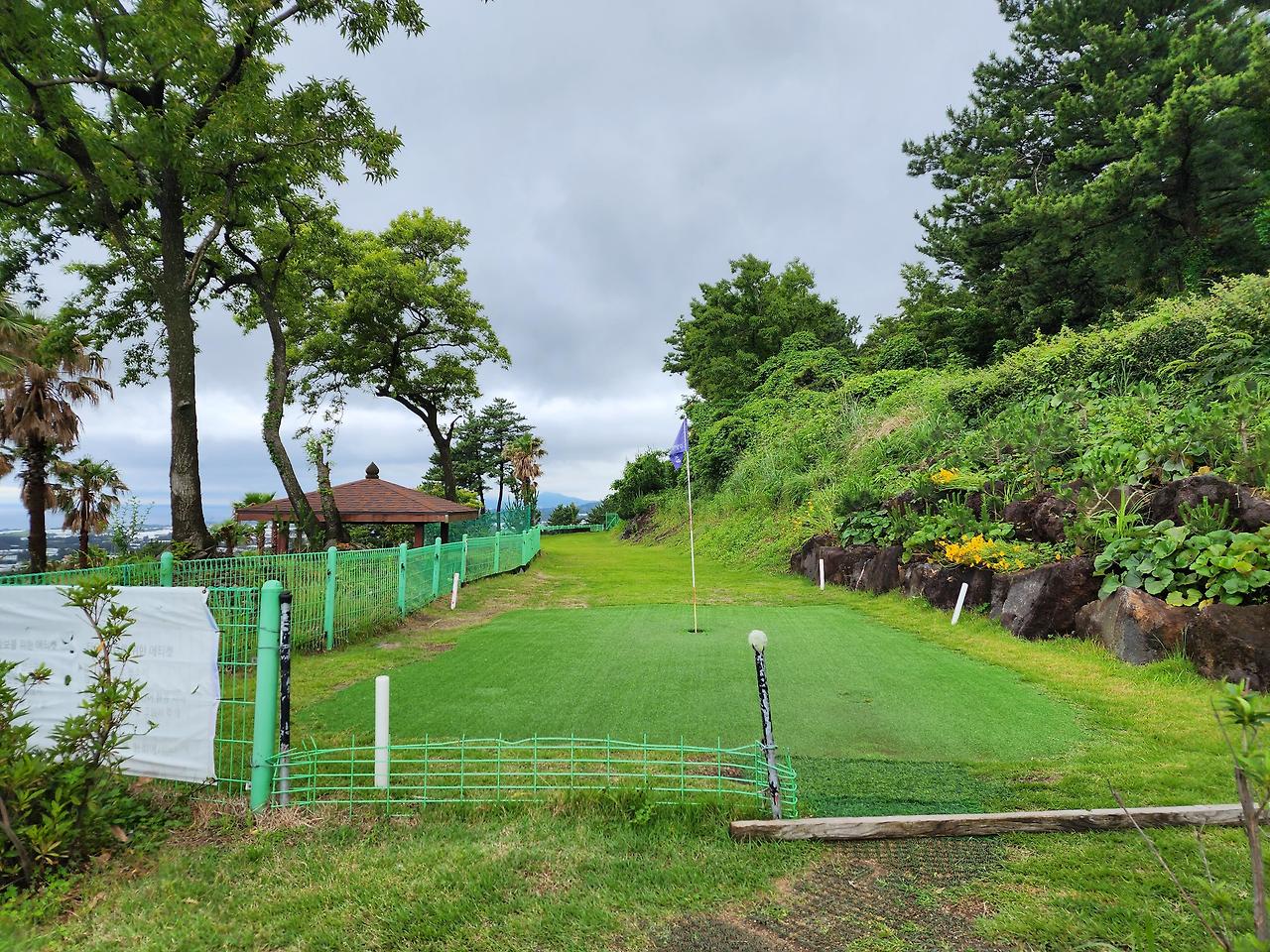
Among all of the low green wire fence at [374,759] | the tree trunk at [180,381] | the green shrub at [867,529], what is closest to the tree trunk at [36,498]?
the tree trunk at [180,381]

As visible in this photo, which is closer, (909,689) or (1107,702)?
(1107,702)

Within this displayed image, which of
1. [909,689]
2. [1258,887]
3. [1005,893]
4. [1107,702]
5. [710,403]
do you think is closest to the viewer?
[1258,887]

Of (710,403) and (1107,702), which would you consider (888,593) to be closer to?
(1107,702)

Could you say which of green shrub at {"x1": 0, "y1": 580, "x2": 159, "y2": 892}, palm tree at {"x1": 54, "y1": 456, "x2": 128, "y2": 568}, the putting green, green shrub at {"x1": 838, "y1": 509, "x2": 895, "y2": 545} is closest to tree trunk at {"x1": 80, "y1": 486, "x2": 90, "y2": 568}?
palm tree at {"x1": 54, "y1": 456, "x2": 128, "y2": 568}

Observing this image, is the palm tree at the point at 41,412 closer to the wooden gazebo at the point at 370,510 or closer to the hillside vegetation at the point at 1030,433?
the wooden gazebo at the point at 370,510

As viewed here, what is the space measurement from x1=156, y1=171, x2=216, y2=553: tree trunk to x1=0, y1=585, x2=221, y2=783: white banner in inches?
322

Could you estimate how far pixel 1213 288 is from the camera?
1209 cm

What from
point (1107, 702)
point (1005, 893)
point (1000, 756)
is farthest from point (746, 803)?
point (1107, 702)

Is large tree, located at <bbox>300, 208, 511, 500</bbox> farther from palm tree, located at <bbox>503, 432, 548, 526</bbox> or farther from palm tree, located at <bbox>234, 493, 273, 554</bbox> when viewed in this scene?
palm tree, located at <bbox>503, 432, 548, 526</bbox>

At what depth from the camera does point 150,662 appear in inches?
142

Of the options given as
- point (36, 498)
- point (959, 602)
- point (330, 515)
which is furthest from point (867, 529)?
point (36, 498)

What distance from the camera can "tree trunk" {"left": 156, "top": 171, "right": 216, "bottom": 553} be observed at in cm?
1090

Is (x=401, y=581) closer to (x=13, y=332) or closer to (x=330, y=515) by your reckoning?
(x=330, y=515)

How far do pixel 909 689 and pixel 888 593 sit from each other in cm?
519
